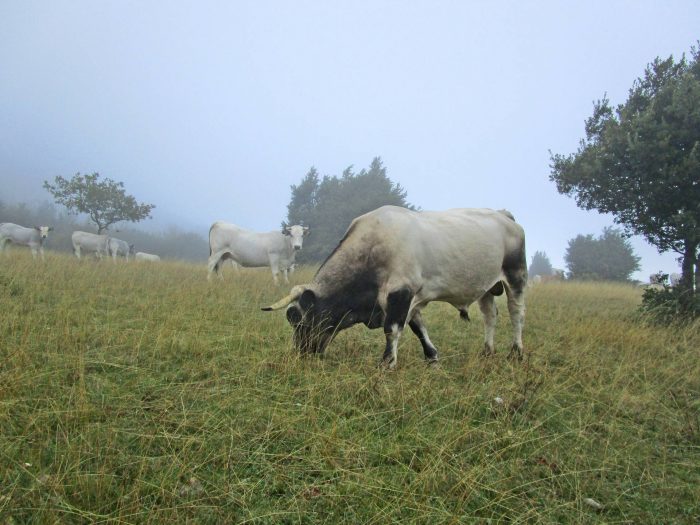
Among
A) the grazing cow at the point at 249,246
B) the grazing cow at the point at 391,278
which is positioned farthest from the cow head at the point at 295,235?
the grazing cow at the point at 391,278

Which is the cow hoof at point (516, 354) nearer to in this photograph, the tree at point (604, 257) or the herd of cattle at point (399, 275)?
the herd of cattle at point (399, 275)

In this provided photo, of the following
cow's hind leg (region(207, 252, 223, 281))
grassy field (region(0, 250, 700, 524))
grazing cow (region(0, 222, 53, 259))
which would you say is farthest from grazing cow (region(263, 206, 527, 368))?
grazing cow (region(0, 222, 53, 259))

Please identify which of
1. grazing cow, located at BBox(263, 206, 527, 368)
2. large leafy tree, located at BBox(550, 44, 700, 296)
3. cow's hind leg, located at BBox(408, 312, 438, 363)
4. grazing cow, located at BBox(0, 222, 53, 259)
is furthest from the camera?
grazing cow, located at BBox(0, 222, 53, 259)

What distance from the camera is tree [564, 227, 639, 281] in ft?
186

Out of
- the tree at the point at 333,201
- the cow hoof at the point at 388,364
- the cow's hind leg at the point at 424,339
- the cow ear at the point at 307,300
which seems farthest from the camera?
the tree at the point at 333,201

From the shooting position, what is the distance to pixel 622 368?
625cm

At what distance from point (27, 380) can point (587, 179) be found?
14.7 metres

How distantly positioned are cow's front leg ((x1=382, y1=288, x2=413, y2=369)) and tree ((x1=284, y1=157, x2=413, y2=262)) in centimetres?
3638

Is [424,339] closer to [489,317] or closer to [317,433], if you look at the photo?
[489,317]

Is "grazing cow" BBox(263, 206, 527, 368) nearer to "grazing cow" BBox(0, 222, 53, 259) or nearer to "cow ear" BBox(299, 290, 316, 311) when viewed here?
"cow ear" BBox(299, 290, 316, 311)

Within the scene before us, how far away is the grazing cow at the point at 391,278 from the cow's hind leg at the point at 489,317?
65cm

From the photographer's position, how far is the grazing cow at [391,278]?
19.3 feet

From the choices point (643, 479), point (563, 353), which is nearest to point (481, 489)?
point (643, 479)

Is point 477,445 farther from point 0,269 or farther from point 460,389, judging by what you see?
point 0,269
